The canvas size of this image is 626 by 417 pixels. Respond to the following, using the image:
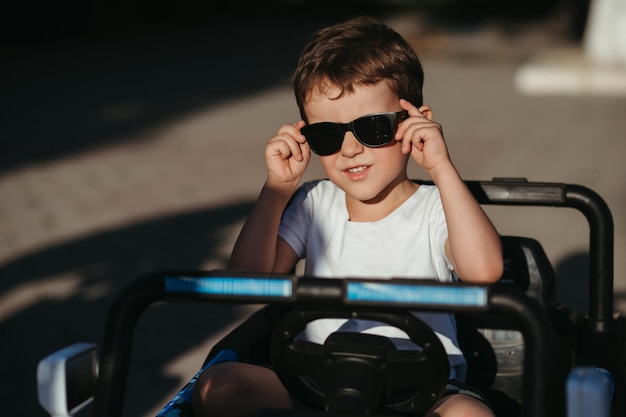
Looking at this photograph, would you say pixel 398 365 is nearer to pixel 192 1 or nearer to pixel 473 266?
pixel 473 266

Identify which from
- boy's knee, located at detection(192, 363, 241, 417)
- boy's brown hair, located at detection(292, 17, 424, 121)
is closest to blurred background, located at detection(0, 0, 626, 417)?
boy's brown hair, located at detection(292, 17, 424, 121)

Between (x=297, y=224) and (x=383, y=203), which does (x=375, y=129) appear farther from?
(x=297, y=224)

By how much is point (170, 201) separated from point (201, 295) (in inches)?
174

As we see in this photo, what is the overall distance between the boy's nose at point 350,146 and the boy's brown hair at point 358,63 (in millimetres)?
109

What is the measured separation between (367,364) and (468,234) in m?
0.39

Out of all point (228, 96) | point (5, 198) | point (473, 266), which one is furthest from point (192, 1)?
point (473, 266)

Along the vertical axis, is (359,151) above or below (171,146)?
above

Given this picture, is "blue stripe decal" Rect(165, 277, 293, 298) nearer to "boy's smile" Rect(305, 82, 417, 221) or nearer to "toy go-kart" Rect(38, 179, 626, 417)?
"toy go-kart" Rect(38, 179, 626, 417)

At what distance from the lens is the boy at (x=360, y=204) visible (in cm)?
211

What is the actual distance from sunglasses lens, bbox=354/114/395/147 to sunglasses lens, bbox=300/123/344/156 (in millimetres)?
59

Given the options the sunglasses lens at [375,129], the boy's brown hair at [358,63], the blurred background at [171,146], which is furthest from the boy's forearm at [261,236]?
the blurred background at [171,146]

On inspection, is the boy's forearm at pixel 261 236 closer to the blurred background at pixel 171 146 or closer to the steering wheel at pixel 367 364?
the steering wheel at pixel 367 364

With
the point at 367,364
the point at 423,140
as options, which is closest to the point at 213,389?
the point at 367,364

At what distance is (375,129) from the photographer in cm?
216
